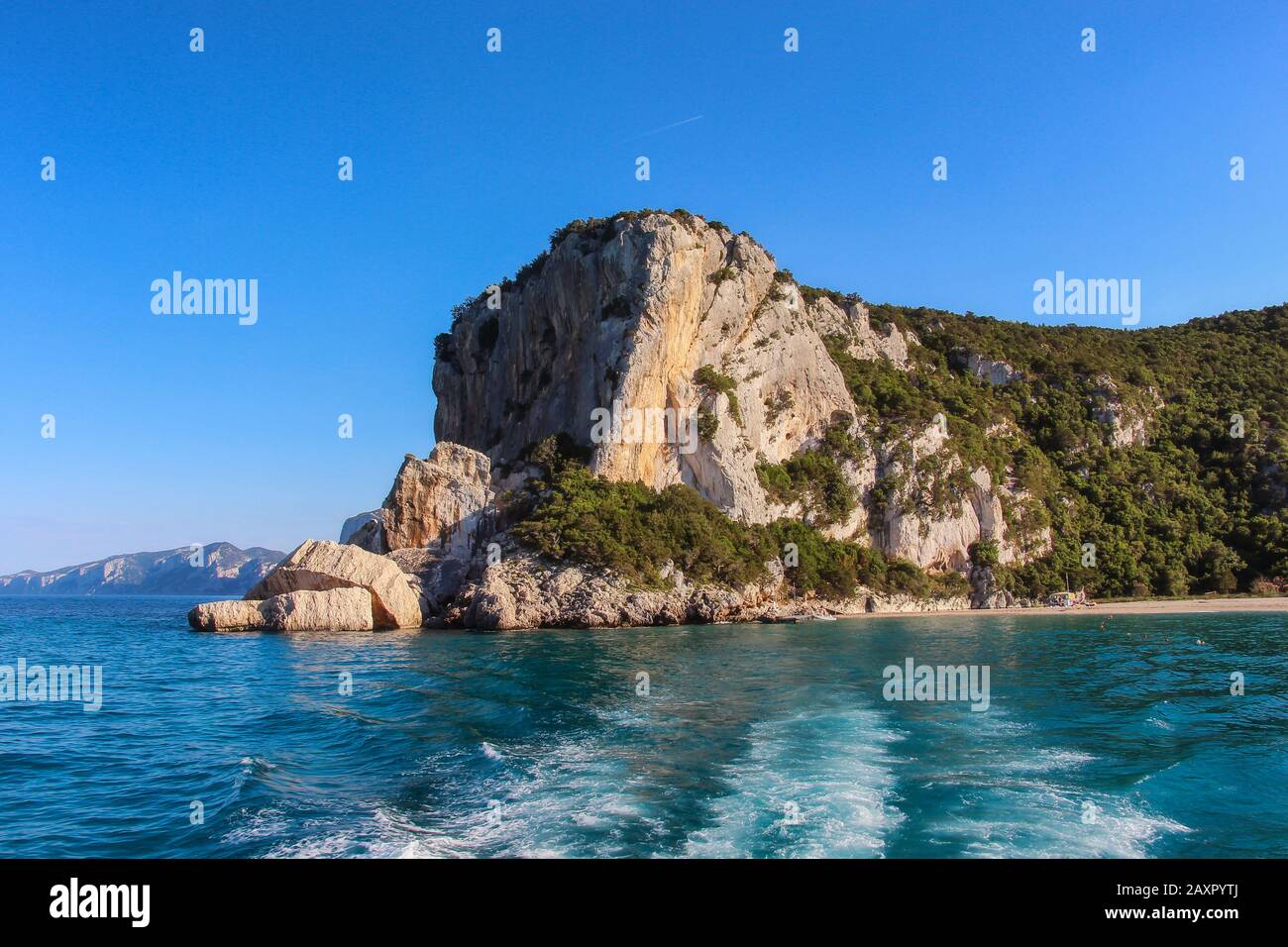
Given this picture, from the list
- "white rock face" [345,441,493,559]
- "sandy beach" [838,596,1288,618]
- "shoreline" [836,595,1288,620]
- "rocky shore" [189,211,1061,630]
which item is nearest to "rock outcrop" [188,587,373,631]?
"rocky shore" [189,211,1061,630]

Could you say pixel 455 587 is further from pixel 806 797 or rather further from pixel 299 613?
pixel 806 797

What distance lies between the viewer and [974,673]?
25.6m

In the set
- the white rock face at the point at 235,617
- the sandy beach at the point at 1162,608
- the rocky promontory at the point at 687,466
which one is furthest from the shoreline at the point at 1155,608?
the white rock face at the point at 235,617

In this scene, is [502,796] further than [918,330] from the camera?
No

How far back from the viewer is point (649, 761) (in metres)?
14.7

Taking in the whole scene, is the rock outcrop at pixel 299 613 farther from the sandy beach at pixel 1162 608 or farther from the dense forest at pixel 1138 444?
the dense forest at pixel 1138 444

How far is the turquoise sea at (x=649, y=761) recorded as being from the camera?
1075 cm

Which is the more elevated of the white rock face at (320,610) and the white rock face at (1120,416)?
the white rock face at (1120,416)

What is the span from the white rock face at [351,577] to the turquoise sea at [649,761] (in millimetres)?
13755

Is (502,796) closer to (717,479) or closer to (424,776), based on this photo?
(424,776)

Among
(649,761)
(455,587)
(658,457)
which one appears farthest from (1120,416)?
(649,761)

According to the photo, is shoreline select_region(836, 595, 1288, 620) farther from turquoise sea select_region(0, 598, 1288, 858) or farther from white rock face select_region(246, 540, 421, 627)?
white rock face select_region(246, 540, 421, 627)
